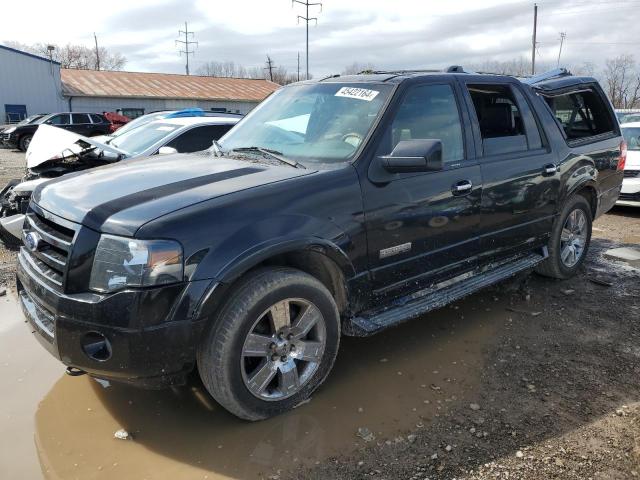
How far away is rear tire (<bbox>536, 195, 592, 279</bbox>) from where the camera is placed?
4.99m

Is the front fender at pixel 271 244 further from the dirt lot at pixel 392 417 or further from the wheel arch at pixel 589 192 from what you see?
the wheel arch at pixel 589 192

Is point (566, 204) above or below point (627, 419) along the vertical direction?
above

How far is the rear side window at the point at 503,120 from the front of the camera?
4.11 meters

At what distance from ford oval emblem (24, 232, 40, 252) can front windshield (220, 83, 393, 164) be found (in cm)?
144

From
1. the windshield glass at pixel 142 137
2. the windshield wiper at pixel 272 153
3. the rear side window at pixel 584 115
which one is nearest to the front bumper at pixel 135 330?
the windshield wiper at pixel 272 153

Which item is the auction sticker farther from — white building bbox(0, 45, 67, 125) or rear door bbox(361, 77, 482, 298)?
white building bbox(0, 45, 67, 125)

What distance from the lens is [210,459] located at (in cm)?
273

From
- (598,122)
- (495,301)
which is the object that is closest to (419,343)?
(495,301)

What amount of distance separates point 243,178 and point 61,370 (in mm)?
1890

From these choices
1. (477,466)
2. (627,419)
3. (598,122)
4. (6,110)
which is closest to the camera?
(477,466)

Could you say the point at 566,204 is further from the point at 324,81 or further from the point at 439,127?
the point at 324,81

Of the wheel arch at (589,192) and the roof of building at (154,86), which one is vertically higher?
the roof of building at (154,86)

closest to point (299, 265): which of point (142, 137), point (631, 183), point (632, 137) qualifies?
point (142, 137)

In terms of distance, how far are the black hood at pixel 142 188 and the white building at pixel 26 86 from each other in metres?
36.3
